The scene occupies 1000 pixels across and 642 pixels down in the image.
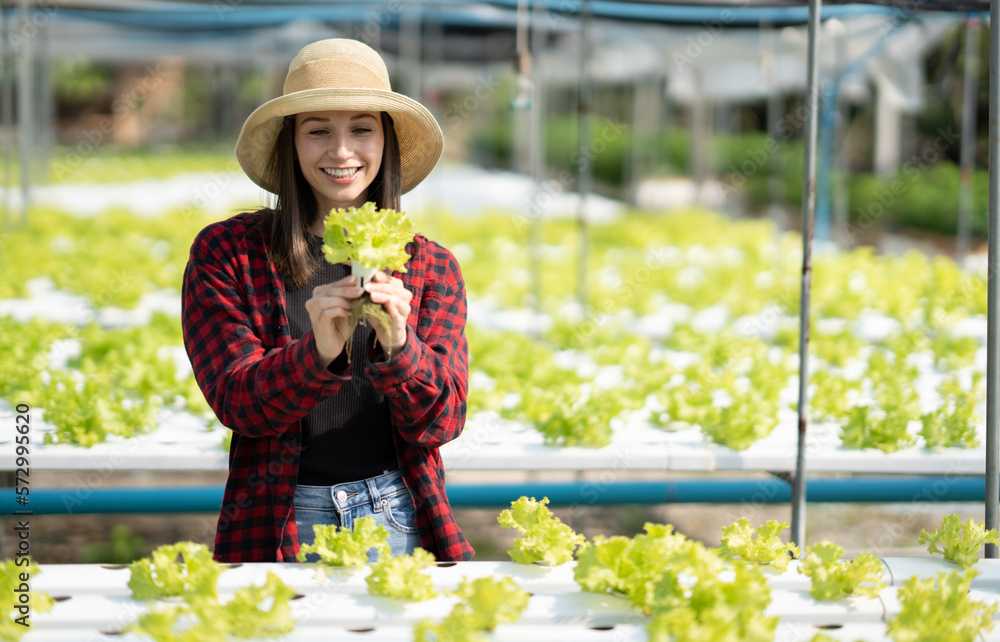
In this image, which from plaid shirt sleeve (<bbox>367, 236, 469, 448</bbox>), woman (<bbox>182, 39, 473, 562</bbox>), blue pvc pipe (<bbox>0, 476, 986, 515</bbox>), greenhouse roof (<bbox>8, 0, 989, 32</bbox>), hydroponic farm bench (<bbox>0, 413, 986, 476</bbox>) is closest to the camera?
plaid shirt sleeve (<bbox>367, 236, 469, 448</bbox>)

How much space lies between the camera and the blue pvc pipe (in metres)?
3.19

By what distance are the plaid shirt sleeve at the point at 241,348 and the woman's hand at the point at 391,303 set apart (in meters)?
0.10

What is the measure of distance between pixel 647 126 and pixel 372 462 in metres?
21.0

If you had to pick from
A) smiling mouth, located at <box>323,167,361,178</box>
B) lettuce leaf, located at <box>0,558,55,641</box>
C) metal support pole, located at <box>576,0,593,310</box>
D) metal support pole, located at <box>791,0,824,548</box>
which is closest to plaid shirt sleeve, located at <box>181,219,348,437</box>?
smiling mouth, located at <box>323,167,361,178</box>

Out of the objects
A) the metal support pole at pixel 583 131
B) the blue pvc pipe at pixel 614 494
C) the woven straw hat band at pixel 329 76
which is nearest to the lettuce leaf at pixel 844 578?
the woven straw hat band at pixel 329 76

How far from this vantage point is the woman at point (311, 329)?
70.6 inches

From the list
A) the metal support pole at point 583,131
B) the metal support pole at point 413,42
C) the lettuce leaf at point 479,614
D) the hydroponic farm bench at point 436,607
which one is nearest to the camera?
the lettuce leaf at point 479,614

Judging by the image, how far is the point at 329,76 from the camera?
1.84 meters

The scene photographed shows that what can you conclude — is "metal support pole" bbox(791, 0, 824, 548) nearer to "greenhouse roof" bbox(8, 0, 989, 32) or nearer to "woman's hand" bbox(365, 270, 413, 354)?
"greenhouse roof" bbox(8, 0, 989, 32)

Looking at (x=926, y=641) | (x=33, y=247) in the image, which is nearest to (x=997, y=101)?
(x=926, y=641)

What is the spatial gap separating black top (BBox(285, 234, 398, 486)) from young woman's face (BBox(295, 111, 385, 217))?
18 cm

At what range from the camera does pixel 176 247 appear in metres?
7.34

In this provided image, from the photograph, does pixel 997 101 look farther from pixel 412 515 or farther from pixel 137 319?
pixel 137 319

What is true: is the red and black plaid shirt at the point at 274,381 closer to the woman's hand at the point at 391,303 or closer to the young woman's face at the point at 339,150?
the woman's hand at the point at 391,303
